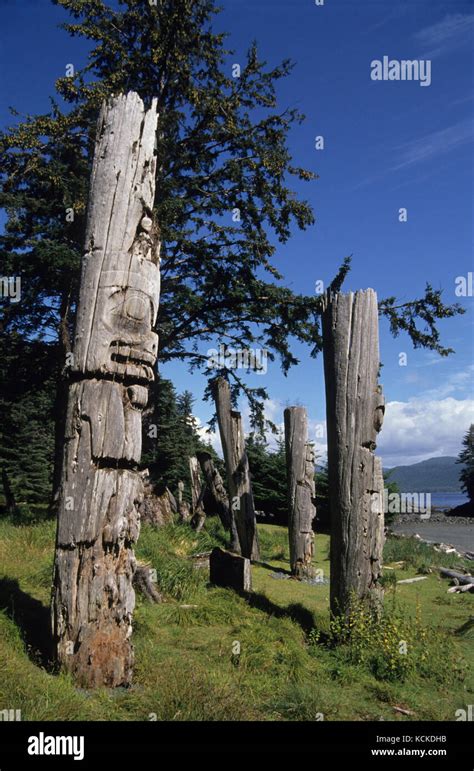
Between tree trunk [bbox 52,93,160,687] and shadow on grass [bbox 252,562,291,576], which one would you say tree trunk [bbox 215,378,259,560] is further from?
tree trunk [bbox 52,93,160,687]

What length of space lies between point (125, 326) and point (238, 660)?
4.14 m

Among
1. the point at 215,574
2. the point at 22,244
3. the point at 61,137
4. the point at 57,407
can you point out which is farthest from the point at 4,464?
the point at 215,574

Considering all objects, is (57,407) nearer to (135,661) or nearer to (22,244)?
(22,244)

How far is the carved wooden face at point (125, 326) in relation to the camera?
5.70 metres

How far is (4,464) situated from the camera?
2409 cm

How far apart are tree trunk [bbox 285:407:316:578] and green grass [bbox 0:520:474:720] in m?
2.35

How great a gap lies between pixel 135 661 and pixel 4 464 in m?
20.8

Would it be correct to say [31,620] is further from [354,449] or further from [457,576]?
[457,576]

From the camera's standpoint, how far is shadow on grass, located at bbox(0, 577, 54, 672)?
18.0ft

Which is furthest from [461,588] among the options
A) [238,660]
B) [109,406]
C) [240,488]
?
[109,406]

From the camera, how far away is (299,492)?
1316 centimetres

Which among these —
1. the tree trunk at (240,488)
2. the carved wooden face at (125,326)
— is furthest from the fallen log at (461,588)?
the carved wooden face at (125,326)

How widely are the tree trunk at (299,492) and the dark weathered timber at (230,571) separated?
332cm

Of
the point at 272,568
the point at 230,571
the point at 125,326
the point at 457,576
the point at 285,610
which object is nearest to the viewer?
the point at 125,326
